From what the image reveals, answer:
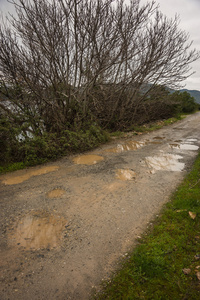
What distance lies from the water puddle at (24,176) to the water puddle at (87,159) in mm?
848

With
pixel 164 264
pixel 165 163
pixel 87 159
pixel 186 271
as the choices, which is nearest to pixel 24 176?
pixel 87 159

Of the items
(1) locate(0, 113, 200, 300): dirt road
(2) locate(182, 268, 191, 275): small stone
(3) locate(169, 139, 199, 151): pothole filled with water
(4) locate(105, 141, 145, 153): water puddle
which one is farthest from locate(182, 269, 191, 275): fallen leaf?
(3) locate(169, 139, 199, 151): pothole filled with water

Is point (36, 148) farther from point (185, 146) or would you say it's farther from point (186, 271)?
point (185, 146)

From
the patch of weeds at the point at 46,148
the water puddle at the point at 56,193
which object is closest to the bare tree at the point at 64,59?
the patch of weeds at the point at 46,148

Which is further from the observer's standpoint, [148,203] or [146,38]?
[146,38]

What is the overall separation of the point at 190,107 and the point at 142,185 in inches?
893

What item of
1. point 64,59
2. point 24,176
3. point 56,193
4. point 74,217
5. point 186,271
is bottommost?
point 186,271

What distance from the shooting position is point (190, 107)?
2356 cm

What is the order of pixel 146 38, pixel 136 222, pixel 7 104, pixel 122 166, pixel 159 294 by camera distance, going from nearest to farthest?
pixel 159 294
pixel 136 222
pixel 122 166
pixel 7 104
pixel 146 38

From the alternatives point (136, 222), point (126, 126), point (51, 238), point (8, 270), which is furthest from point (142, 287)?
point (126, 126)

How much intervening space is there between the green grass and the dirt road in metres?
0.21

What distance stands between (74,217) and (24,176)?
265 centimetres

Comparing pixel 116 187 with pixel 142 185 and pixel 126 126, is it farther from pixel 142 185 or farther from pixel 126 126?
pixel 126 126

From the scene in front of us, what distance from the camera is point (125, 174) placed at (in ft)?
17.2
